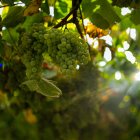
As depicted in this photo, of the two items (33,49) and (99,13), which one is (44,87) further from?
(99,13)

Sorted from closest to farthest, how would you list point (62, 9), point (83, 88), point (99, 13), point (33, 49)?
point (33, 49) < point (99, 13) < point (62, 9) < point (83, 88)

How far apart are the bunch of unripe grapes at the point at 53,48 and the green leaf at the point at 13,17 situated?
6.0 inches

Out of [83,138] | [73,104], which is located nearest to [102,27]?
[73,104]

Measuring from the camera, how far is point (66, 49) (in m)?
1.20

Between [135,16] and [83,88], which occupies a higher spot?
[135,16]

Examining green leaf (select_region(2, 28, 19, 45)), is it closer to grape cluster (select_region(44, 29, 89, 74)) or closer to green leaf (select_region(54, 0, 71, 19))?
green leaf (select_region(54, 0, 71, 19))

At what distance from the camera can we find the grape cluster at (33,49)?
1.30 meters

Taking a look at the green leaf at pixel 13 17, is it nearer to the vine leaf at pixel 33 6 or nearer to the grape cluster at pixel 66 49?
the vine leaf at pixel 33 6

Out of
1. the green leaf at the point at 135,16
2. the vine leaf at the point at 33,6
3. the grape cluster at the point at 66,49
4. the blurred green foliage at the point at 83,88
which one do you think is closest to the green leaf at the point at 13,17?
the blurred green foliage at the point at 83,88

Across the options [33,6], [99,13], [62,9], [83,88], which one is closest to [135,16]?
[99,13]

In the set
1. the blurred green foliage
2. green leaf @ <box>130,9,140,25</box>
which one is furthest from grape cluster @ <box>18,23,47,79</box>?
green leaf @ <box>130,9,140,25</box>

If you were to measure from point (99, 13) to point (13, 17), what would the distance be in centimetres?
27

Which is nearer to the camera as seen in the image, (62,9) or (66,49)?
(66,49)

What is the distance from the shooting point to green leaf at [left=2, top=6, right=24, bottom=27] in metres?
1.49
